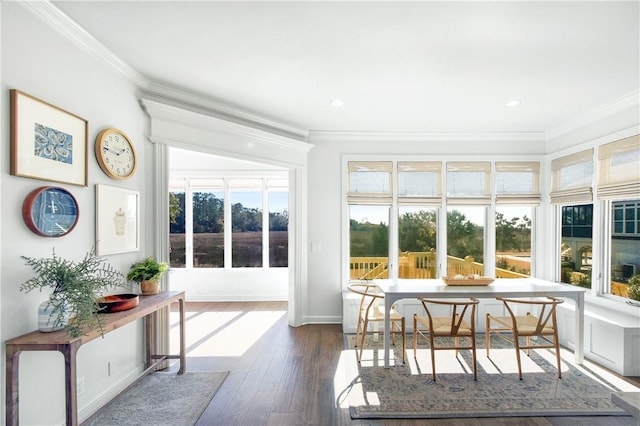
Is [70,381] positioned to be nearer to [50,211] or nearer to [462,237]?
[50,211]

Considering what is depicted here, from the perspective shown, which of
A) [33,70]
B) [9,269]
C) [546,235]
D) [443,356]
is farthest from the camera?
[546,235]

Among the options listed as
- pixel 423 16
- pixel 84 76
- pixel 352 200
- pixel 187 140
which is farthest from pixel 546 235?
pixel 84 76

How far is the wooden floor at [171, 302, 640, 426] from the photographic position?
2.35 metres

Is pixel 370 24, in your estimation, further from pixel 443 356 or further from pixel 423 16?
pixel 443 356

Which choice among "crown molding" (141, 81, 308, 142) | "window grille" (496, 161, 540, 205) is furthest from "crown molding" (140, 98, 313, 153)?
"window grille" (496, 161, 540, 205)

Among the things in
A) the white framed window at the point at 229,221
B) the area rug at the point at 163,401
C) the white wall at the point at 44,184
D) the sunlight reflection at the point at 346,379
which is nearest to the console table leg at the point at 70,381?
the white wall at the point at 44,184

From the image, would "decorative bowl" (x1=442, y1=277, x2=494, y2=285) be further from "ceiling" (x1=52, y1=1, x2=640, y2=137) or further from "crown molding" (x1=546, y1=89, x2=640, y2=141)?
"crown molding" (x1=546, y1=89, x2=640, y2=141)

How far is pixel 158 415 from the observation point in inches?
94.6

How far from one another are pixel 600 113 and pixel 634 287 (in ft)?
6.35

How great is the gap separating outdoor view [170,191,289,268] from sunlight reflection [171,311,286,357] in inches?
46.7

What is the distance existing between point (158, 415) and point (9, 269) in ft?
4.84

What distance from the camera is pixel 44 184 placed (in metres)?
2.00

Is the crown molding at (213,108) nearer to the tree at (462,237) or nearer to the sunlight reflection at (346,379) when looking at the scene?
the tree at (462,237)

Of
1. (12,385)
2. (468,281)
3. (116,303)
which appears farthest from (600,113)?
(12,385)
